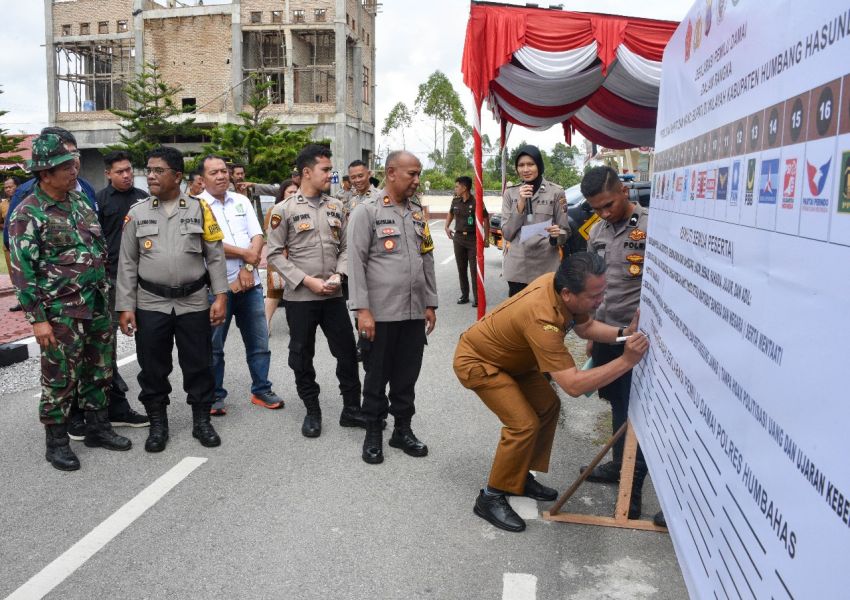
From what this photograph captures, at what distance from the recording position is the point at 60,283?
4.34m

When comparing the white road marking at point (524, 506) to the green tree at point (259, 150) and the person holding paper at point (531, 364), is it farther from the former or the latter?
the green tree at point (259, 150)

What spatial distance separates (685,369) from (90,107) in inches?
1990

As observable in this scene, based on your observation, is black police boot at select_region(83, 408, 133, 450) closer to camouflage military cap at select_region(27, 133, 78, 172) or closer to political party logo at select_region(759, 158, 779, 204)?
camouflage military cap at select_region(27, 133, 78, 172)

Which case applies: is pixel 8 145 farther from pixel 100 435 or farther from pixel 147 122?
pixel 100 435

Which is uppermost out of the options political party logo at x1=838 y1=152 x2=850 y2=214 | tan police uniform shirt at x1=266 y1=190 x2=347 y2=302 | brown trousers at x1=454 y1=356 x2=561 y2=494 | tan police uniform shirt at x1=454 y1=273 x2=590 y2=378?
political party logo at x1=838 y1=152 x2=850 y2=214

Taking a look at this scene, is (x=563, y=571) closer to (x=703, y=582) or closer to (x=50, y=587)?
(x=703, y=582)

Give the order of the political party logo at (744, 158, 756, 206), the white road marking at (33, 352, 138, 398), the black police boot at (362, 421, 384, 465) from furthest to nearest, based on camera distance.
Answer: the white road marking at (33, 352, 138, 398) → the black police boot at (362, 421, 384, 465) → the political party logo at (744, 158, 756, 206)

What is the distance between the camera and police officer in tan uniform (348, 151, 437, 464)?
14.5 feet

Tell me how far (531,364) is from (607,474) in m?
1.00

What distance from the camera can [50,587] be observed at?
3.11 m

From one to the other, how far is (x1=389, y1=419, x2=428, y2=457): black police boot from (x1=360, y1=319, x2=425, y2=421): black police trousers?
55 mm

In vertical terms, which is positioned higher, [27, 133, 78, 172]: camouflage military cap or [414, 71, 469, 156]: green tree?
[414, 71, 469, 156]: green tree

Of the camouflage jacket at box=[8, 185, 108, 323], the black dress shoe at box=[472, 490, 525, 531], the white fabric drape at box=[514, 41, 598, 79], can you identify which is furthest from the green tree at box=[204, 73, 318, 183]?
the black dress shoe at box=[472, 490, 525, 531]

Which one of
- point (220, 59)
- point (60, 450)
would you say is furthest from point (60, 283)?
point (220, 59)
